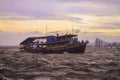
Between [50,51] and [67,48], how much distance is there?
476cm

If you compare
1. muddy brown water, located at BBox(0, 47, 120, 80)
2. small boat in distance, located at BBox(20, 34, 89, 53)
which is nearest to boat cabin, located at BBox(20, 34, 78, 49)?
small boat in distance, located at BBox(20, 34, 89, 53)

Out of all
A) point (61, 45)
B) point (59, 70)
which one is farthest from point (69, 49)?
point (59, 70)

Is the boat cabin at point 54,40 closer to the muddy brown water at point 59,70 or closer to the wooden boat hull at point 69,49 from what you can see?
the wooden boat hull at point 69,49

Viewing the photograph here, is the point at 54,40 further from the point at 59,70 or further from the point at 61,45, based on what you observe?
the point at 59,70

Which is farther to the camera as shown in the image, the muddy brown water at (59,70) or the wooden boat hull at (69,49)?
the wooden boat hull at (69,49)

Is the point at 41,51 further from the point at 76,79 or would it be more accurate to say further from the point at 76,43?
the point at 76,79

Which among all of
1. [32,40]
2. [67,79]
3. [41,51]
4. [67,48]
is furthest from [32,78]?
[32,40]

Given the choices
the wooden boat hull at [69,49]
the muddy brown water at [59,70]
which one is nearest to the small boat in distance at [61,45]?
the wooden boat hull at [69,49]

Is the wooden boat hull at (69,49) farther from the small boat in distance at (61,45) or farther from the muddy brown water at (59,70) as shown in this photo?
the muddy brown water at (59,70)

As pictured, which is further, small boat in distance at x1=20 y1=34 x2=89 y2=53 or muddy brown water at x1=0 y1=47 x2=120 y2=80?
small boat in distance at x1=20 y1=34 x2=89 y2=53

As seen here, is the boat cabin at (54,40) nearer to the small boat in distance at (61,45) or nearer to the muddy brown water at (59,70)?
the small boat in distance at (61,45)

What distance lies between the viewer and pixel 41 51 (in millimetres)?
71188

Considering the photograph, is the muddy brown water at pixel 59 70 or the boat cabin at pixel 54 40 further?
the boat cabin at pixel 54 40

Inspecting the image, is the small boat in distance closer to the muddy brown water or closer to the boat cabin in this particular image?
the boat cabin
